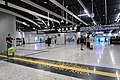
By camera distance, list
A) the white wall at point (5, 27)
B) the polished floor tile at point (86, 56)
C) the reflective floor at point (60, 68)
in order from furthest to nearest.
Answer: the white wall at point (5, 27) → the polished floor tile at point (86, 56) → the reflective floor at point (60, 68)

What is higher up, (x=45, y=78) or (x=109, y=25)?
(x=109, y=25)

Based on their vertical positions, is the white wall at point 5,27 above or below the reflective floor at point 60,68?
above

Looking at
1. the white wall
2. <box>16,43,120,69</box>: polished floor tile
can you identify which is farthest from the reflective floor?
the white wall

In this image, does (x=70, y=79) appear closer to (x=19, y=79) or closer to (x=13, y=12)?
(x=19, y=79)

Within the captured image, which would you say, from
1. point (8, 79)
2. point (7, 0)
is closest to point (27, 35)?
point (7, 0)

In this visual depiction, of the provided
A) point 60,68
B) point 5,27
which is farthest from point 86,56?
point 5,27

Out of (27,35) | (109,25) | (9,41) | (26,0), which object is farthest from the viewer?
(27,35)

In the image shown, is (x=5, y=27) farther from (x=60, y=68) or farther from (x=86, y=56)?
(x=60, y=68)

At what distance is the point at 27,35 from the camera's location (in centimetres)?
3119

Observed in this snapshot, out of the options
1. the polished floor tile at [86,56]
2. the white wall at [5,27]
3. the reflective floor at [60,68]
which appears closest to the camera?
the reflective floor at [60,68]

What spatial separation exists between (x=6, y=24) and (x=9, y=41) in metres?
3.35

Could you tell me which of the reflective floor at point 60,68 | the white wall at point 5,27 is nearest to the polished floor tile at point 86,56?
the reflective floor at point 60,68

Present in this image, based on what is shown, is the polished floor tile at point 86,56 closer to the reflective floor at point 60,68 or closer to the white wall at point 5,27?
the reflective floor at point 60,68

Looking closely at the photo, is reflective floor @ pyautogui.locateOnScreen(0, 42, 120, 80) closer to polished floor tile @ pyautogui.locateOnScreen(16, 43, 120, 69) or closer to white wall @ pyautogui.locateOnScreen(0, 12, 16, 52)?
polished floor tile @ pyautogui.locateOnScreen(16, 43, 120, 69)
